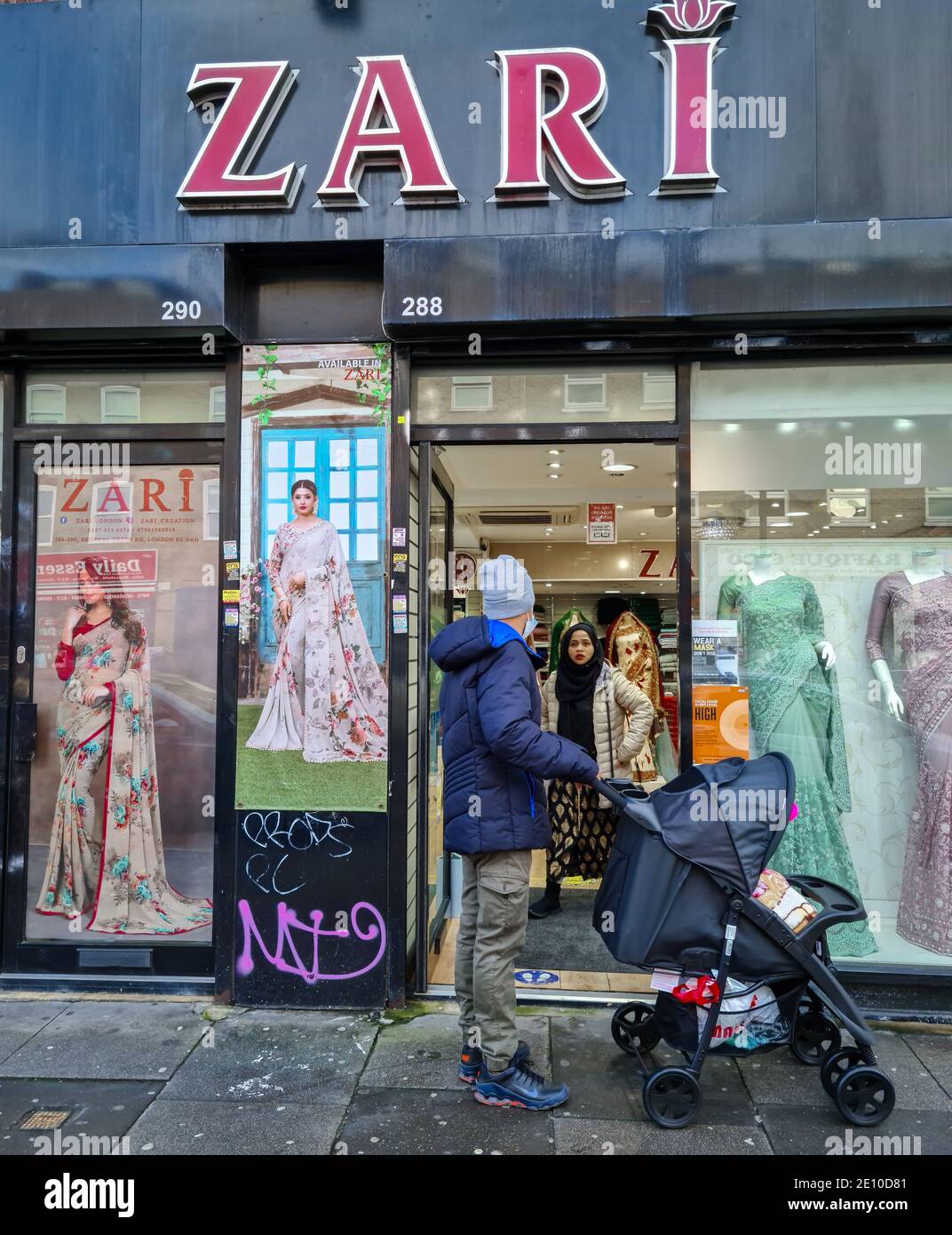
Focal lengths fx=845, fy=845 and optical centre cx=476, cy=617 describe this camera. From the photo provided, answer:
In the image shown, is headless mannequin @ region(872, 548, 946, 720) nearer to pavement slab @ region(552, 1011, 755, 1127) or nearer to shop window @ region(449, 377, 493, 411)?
pavement slab @ region(552, 1011, 755, 1127)

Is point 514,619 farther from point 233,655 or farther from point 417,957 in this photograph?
point 417,957

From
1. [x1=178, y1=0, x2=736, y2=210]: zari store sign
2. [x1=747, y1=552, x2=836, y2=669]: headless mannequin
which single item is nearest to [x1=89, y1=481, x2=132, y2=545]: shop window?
[x1=178, y1=0, x2=736, y2=210]: zari store sign

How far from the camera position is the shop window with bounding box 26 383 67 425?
4656 millimetres

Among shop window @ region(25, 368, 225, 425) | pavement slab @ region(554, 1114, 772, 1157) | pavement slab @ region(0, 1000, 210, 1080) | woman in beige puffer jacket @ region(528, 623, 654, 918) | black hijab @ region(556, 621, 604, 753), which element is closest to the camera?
pavement slab @ region(554, 1114, 772, 1157)

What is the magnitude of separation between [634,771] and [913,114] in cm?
431

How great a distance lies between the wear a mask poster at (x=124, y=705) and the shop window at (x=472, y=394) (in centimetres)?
138

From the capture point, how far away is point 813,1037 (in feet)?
12.0

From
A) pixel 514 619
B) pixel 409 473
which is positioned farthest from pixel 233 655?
pixel 514 619

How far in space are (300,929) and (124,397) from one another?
117 inches

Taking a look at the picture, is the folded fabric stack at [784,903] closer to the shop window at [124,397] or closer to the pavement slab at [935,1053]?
the pavement slab at [935,1053]

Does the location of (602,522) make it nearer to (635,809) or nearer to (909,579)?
(909,579)

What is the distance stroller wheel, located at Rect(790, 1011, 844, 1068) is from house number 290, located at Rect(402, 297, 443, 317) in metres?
3.57

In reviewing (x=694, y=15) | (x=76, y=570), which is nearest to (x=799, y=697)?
(x=694, y=15)

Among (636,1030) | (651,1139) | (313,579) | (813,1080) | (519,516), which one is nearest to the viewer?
(651,1139)
